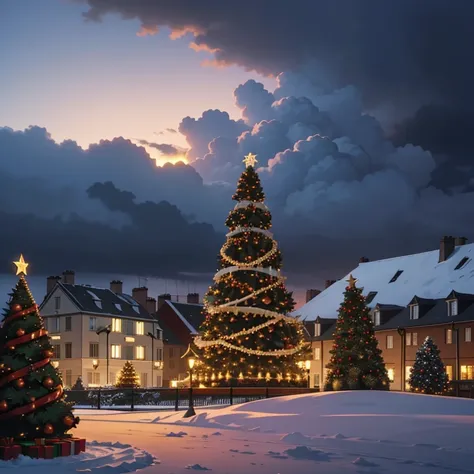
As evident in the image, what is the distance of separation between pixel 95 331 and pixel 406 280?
30.9m

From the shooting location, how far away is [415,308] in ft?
234

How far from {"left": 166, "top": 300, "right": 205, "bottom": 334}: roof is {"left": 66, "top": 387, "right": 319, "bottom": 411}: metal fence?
1556 inches

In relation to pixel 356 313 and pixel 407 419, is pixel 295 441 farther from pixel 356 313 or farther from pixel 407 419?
pixel 356 313

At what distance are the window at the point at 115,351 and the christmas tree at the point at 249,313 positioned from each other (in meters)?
34.9

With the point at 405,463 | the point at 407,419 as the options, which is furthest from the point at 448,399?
the point at 405,463

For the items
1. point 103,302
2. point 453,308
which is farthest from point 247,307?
point 103,302

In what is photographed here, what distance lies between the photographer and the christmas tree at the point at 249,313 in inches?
2003

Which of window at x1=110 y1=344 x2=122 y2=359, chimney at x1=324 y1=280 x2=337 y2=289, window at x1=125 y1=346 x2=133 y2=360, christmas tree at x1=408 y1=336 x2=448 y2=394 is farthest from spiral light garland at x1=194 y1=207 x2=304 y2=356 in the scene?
chimney at x1=324 y1=280 x2=337 y2=289

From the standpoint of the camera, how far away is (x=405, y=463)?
2081 cm

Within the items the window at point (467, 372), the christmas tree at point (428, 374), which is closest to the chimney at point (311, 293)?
the window at point (467, 372)

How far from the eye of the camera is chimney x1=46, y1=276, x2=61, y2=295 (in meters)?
86.0

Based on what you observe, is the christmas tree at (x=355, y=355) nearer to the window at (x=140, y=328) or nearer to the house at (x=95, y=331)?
the house at (x=95, y=331)

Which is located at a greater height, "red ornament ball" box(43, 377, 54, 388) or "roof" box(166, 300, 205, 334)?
"roof" box(166, 300, 205, 334)

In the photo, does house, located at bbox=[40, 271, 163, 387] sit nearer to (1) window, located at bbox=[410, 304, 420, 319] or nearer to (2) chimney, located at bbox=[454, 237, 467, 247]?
(1) window, located at bbox=[410, 304, 420, 319]
